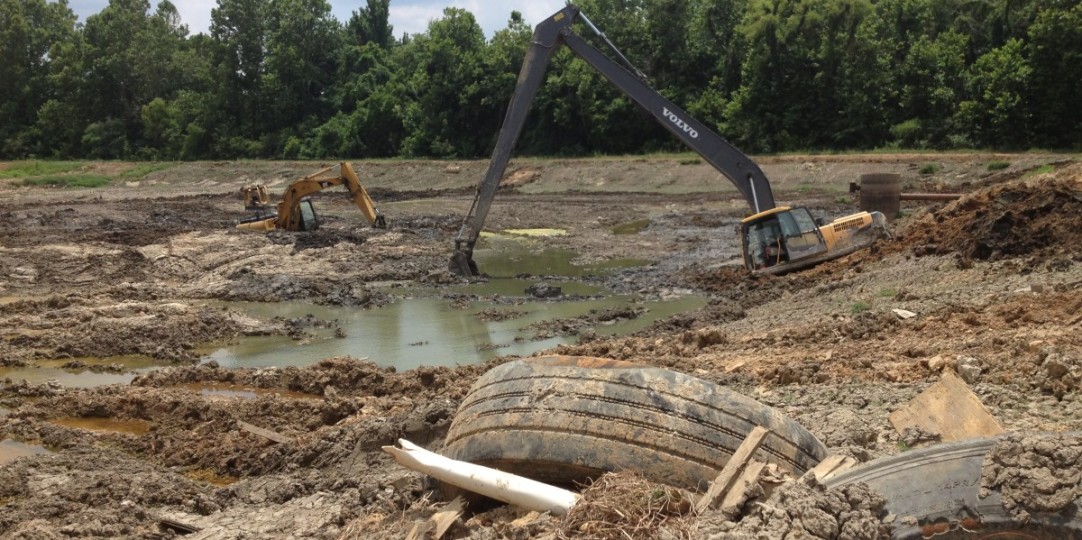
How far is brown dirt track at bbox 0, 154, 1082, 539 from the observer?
6410 millimetres

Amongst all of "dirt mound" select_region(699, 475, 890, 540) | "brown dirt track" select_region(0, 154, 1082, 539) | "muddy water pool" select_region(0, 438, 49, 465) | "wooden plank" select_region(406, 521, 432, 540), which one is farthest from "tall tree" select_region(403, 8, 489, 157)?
"dirt mound" select_region(699, 475, 890, 540)

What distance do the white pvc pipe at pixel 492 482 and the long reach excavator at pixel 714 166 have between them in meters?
14.2

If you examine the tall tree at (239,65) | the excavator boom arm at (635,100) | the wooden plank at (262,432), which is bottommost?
the wooden plank at (262,432)

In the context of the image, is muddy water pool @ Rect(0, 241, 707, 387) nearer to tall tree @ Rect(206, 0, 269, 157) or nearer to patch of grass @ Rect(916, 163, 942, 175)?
patch of grass @ Rect(916, 163, 942, 175)

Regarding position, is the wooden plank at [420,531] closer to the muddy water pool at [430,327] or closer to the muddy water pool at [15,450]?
the muddy water pool at [15,450]

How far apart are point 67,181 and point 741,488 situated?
5752cm

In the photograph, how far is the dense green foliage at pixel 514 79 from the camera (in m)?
44.9

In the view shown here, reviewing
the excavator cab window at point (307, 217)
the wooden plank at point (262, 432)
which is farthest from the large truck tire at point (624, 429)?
the excavator cab window at point (307, 217)

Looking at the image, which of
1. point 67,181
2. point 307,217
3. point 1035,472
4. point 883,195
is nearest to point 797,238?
point 883,195

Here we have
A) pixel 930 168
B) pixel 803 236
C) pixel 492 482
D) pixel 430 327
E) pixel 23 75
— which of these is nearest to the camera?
pixel 492 482

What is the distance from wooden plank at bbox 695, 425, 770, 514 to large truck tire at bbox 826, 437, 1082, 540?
1.10ft

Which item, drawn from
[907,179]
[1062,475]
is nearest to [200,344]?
[1062,475]

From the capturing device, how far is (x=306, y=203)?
29.0 meters

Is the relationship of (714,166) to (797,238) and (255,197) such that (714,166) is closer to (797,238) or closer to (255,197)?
(797,238)
